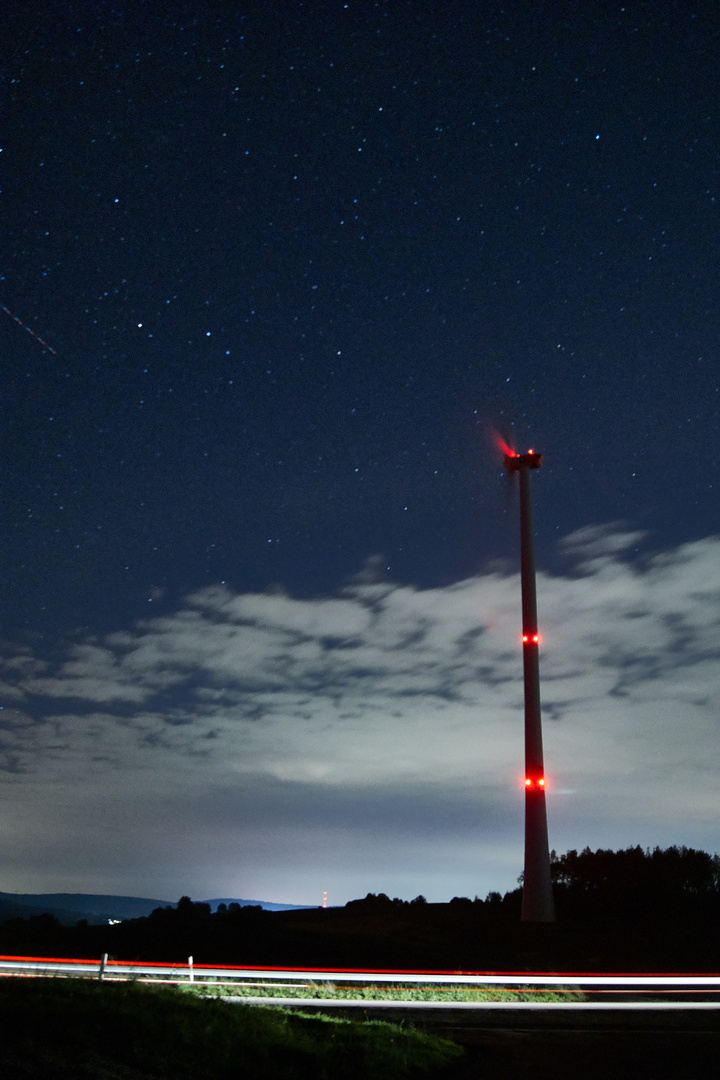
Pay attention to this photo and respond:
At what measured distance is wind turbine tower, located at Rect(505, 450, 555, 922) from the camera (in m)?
47.3

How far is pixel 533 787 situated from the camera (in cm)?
4850

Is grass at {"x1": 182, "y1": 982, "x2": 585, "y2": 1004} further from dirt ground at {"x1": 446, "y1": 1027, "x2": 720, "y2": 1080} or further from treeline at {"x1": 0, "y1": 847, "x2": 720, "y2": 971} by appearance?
treeline at {"x1": 0, "y1": 847, "x2": 720, "y2": 971}

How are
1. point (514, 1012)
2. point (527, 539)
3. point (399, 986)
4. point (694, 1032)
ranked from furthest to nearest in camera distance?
1. point (527, 539)
2. point (399, 986)
3. point (514, 1012)
4. point (694, 1032)

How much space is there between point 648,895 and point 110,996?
66.9 metres

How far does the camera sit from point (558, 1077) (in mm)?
10781

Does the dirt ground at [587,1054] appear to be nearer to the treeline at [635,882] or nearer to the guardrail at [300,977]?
the guardrail at [300,977]

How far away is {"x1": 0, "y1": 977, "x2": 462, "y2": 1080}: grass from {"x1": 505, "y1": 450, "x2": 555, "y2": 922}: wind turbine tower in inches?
1455

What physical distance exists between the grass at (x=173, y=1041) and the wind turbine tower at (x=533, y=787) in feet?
121

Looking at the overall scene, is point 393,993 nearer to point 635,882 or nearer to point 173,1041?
point 173,1041

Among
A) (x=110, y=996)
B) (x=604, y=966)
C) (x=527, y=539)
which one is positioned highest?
(x=527, y=539)

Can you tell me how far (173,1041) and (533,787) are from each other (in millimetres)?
41355

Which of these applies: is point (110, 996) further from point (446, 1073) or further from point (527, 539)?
point (527, 539)

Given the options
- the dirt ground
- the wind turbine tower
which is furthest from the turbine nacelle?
the dirt ground

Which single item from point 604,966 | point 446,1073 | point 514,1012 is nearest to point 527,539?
point 604,966
